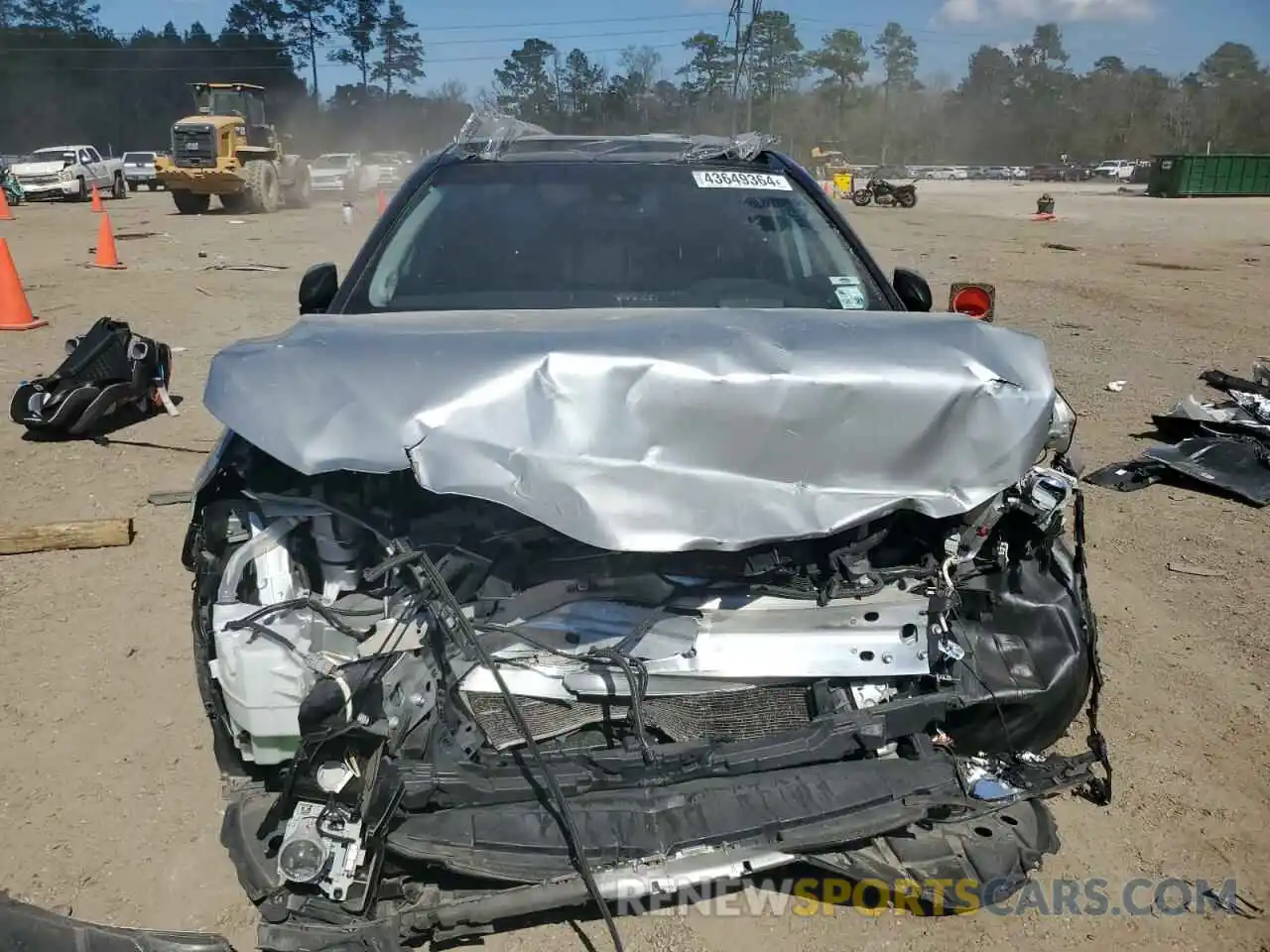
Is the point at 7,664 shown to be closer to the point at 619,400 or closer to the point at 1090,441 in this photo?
the point at 619,400

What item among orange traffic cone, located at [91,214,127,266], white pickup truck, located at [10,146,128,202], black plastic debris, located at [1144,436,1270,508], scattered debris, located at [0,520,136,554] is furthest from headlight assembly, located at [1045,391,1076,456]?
white pickup truck, located at [10,146,128,202]

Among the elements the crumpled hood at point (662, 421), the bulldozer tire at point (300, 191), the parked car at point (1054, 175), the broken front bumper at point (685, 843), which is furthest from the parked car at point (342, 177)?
the parked car at point (1054, 175)

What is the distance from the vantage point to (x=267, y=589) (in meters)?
2.14

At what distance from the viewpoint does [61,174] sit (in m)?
26.8

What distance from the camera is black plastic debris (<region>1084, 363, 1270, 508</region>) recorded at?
515 centimetres

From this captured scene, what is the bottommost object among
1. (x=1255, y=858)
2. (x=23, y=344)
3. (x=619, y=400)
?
(x=1255, y=858)

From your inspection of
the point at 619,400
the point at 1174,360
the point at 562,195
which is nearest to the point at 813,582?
the point at 619,400

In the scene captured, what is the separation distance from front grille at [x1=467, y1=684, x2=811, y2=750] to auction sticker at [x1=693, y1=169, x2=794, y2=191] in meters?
1.96

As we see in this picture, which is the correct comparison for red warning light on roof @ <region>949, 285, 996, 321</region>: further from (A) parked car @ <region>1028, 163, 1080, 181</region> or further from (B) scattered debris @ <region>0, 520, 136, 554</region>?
(A) parked car @ <region>1028, 163, 1080, 181</region>

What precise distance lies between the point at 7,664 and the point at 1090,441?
592 cm

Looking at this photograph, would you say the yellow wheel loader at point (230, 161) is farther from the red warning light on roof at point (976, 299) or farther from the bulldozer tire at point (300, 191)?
the red warning light on roof at point (976, 299)

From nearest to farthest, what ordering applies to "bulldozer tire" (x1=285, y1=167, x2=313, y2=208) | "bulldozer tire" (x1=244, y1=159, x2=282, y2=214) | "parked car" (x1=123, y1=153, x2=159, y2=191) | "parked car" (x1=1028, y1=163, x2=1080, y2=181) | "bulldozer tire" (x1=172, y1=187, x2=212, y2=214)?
"bulldozer tire" (x1=172, y1=187, x2=212, y2=214) → "bulldozer tire" (x1=244, y1=159, x2=282, y2=214) → "bulldozer tire" (x1=285, y1=167, x2=313, y2=208) → "parked car" (x1=123, y1=153, x2=159, y2=191) → "parked car" (x1=1028, y1=163, x2=1080, y2=181)

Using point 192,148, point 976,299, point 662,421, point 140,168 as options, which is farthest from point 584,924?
point 140,168

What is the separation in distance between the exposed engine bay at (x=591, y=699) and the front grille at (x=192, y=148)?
24.8 m
